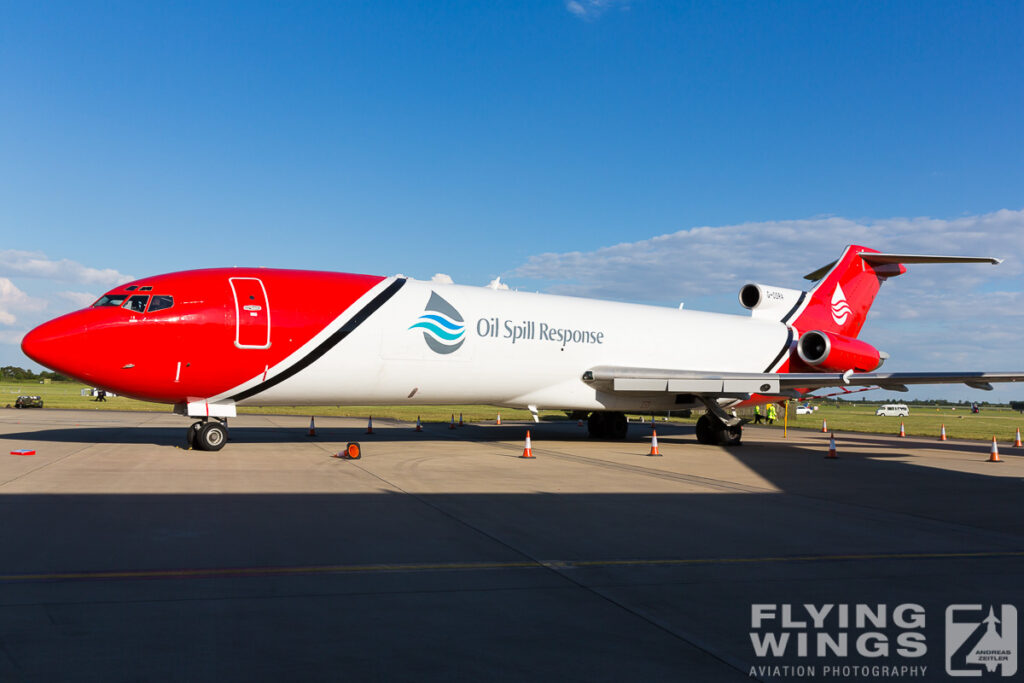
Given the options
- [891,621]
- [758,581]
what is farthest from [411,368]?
[891,621]

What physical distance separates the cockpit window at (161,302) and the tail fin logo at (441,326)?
5.01m

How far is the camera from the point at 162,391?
15.1 metres

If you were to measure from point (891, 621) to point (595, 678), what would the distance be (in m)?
2.46

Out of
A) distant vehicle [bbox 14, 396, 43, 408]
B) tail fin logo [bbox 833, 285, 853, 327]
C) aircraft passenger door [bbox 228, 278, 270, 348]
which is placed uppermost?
tail fin logo [bbox 833, 285, 853, 327]

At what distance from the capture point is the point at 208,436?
1572 centimetres

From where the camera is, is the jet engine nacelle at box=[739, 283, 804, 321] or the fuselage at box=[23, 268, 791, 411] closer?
the fuselage at box=[23, 268, 791, 411]

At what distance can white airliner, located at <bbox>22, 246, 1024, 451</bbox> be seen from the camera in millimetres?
14891

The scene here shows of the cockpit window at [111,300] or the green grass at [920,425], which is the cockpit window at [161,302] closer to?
the cockpit window at [111,300]

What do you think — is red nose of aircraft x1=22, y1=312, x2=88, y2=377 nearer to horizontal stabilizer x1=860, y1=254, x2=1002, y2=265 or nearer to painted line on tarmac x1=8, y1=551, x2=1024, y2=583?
painted line on tarmac x1=8, y1=551, x2=1024, y2=583

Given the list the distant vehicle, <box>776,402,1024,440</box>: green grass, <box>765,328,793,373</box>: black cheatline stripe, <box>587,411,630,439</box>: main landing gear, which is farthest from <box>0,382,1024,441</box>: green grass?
<box>765,328,793,373</box>: black cheatline stripe

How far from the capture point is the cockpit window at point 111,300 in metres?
15.0

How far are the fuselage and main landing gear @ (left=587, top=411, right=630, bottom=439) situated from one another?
2.42 metres

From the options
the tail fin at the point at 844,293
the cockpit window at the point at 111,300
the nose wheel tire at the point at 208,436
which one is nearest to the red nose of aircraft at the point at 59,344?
the cockpit window at the point at 111,300

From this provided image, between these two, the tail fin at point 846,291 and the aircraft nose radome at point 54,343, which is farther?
the tail fin at point 846,291
